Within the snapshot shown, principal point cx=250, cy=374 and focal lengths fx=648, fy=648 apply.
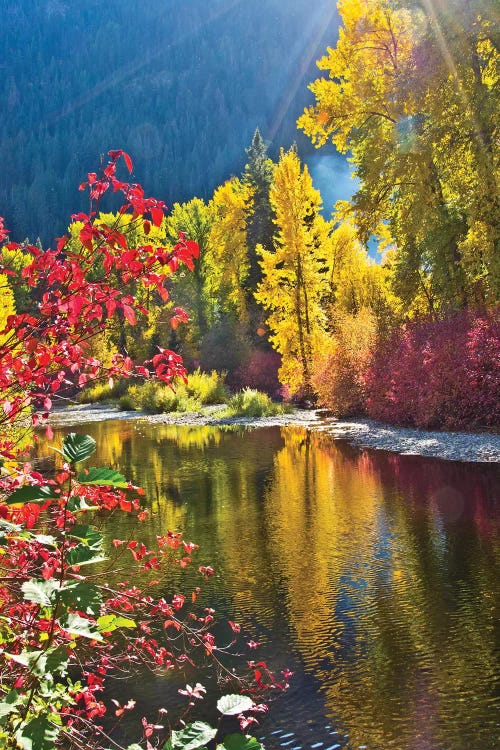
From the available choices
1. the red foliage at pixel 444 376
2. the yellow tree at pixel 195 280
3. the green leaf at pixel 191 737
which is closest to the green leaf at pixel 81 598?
the green leaf at pixel 191 737

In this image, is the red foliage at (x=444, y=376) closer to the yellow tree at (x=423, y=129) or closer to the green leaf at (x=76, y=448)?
the yellow tree at (x=423, y=129)

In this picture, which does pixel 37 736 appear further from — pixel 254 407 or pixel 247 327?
pixel 247 327

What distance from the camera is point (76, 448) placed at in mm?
1926

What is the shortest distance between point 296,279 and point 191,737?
26.0 metres

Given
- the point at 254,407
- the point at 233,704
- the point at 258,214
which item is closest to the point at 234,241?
the point at 258,214

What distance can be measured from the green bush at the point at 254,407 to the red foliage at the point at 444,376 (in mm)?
5777

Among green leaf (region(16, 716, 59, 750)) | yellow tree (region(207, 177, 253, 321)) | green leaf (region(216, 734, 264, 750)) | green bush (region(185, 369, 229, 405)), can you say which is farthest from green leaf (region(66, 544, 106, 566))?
yellow tree (region(207, 177, 253, 321))

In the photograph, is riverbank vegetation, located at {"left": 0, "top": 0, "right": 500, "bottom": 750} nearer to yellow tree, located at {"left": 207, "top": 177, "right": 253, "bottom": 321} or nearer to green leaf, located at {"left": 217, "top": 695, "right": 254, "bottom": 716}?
green leaf, located at {"left": 217, "top": 695, "right": 254, "bottom": 716}

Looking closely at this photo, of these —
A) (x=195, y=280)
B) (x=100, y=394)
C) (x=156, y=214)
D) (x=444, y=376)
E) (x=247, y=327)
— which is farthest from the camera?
(x=195, y=280)

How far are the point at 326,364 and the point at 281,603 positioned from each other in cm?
1662

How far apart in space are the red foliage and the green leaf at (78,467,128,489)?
46.7 ft

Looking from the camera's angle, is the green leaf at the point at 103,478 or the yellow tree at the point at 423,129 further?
the yellow tree at the point at 423,129

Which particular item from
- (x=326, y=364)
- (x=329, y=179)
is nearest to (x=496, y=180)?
(x=326, y=364)

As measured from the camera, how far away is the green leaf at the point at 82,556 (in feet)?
6.04
